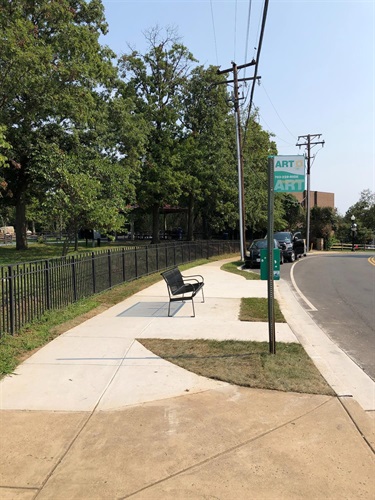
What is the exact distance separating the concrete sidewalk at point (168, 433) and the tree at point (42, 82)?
1097 cm

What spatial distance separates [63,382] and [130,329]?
2566mm

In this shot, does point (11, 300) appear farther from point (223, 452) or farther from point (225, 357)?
point (223, 452)

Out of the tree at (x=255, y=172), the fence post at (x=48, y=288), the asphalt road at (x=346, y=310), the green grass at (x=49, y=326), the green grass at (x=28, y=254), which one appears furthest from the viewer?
the tree at (x=255, y=172)

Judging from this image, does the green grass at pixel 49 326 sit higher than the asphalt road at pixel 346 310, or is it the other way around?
the green grass at pixel 49 326

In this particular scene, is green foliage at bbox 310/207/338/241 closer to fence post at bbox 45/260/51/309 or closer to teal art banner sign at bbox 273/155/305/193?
fence post at bbox 45/260/51/309

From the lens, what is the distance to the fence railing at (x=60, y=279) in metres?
6.70

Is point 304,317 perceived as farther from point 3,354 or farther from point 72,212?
point 72,212

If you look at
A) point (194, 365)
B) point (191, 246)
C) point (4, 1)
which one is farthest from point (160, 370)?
point (191, 246)

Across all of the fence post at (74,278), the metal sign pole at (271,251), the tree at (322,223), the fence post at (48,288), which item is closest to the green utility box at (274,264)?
the metal sign pole at (271,251)

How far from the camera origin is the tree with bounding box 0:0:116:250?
562 inches

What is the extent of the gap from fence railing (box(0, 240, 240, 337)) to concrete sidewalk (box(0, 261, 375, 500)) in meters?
1.26

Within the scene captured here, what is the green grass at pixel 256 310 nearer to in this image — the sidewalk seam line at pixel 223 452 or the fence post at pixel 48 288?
the fence post at pixel 48 288

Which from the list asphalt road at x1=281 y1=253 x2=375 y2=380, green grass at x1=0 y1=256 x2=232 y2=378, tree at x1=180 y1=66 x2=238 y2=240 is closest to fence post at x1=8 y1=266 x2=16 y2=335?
green grass at x1=0 y1=256 x2=232 y2=378

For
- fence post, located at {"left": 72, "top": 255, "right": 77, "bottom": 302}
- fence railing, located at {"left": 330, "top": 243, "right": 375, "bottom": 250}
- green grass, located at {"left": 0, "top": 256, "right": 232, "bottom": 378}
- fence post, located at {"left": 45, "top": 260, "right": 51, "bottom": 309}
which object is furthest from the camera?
fence railing, located at {"left": 330, "top": 243, "right": 375, "bottom": 250}
